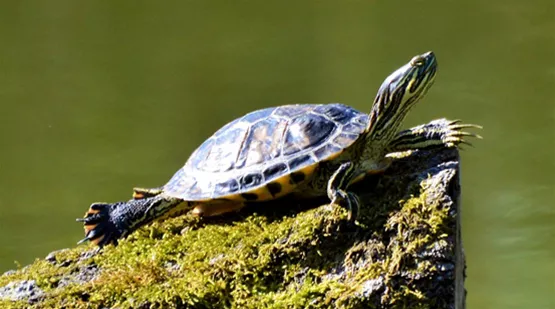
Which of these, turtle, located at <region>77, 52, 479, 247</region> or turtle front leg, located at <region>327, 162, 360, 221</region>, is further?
turtle, located at <region>77, 52, 479, 247</region>

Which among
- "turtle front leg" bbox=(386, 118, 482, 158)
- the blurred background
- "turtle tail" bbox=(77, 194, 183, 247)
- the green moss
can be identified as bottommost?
the green moss

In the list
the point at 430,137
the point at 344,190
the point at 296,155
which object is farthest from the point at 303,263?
the point at 430,137

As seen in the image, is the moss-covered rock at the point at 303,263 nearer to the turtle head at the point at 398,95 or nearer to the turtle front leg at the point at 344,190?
the turtle front leg at the point at 344,190


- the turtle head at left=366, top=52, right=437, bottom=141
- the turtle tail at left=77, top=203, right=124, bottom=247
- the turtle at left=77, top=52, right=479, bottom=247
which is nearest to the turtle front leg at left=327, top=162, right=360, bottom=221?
the turtle at left=77, top=52, right=479, bottom=247

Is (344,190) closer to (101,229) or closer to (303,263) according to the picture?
(303,263)

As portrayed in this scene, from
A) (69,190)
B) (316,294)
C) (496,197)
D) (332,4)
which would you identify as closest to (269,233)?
(316,294)

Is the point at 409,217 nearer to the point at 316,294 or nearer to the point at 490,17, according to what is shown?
the point at 316,294

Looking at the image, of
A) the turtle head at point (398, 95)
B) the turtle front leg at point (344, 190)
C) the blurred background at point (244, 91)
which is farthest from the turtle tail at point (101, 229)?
the blurred background at point (244, 91)

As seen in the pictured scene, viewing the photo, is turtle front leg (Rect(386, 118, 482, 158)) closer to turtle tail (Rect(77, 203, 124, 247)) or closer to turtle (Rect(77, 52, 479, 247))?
turtle (Rect(77, 52, 479, 247))
